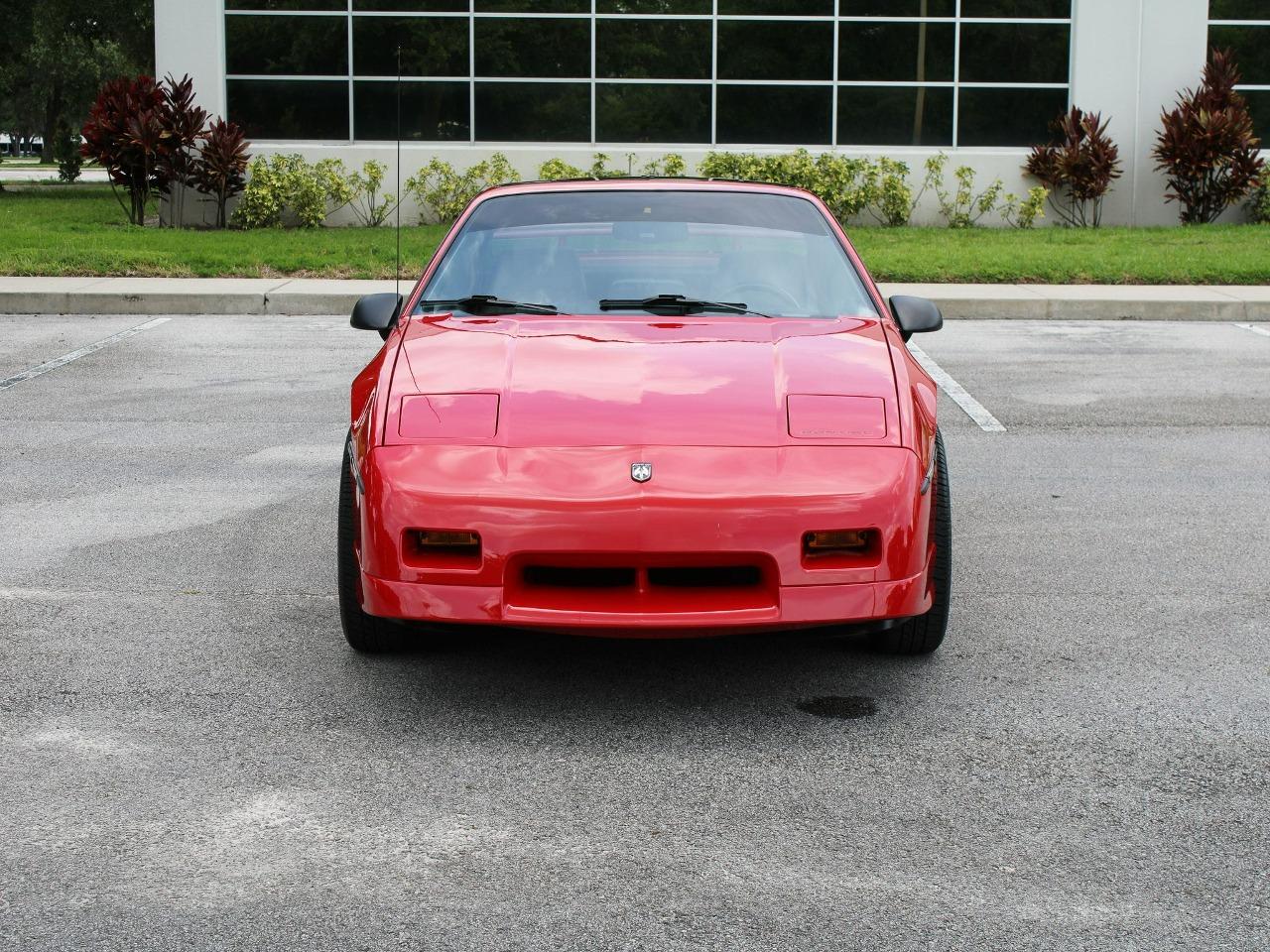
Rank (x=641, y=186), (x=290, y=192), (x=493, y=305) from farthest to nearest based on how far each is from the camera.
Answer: (x=290, y=192)
(x=641, y=186)
(x=493, y=305)

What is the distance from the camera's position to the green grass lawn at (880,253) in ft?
52.7

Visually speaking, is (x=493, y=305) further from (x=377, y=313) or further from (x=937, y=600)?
(x=937, y=600)

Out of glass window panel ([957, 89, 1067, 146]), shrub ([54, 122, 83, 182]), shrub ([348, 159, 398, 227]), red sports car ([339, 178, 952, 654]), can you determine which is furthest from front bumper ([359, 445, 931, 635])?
shrub ([54, 122, 83, 182])

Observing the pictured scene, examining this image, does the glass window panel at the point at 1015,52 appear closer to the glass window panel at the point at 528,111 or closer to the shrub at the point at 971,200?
the shrub at the point at 971,200

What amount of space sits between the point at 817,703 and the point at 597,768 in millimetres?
796

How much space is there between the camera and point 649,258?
5.68 metres

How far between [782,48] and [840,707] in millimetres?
19792

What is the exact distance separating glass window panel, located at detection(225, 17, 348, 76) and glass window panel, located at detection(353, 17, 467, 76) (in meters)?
0.25

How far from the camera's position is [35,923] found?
10.2 feet

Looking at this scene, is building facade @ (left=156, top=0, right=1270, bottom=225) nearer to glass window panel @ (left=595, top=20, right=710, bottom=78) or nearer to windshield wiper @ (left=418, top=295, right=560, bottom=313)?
glass window panel @ (left=595, top=20, right=710, bottom=78)

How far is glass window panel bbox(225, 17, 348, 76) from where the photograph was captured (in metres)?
22.4

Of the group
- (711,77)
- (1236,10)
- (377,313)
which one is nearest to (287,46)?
(711,77)

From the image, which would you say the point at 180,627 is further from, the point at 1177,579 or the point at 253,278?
the point at 253,278

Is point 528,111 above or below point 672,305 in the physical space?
above
